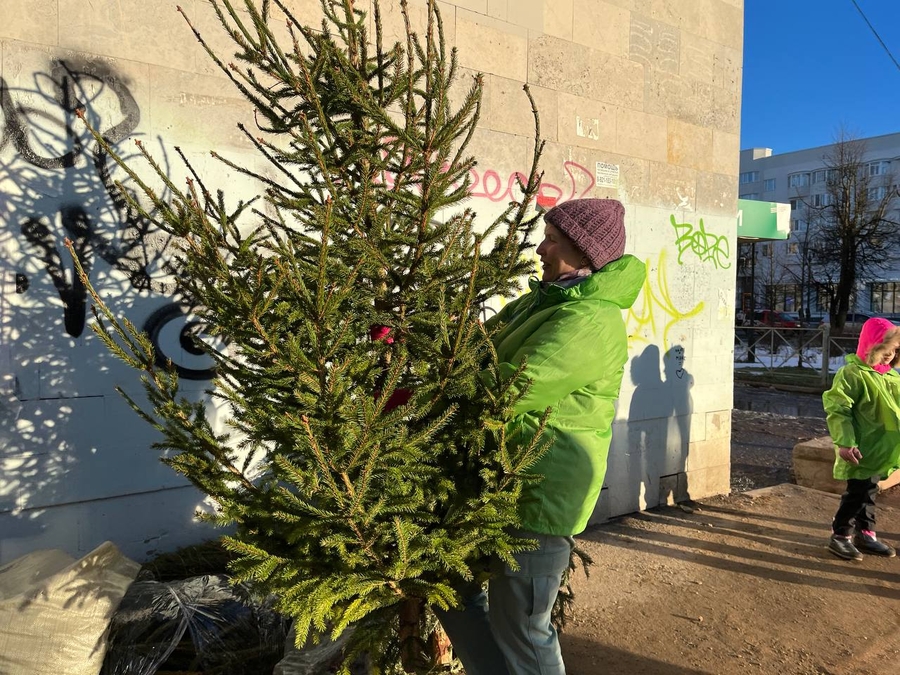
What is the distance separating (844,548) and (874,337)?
1.44m

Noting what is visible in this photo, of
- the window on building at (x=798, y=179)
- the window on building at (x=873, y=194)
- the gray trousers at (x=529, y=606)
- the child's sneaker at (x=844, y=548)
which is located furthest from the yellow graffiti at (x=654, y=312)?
the window on building at (x=798, y=179)

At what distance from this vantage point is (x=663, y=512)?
5117 millimetres

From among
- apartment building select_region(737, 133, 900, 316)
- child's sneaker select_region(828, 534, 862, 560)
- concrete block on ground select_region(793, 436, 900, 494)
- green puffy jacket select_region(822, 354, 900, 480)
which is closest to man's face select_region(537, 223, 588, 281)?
green puffy jacket select_region(822, 354, 900, 480)

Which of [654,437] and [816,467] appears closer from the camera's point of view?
[654,437]

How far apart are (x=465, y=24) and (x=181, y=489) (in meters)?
3.12

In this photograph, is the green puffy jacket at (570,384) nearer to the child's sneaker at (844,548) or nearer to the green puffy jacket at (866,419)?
the green puffy jacket at (866,419)

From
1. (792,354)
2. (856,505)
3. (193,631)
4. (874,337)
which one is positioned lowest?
(792,354)

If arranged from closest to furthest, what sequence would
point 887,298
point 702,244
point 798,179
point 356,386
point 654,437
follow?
point 356,386 → point 654,437 → point 702,244 → point 887,298 → point 798,179

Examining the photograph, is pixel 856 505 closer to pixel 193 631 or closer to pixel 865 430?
pixel 865 430

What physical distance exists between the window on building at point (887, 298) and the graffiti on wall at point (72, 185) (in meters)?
45.3

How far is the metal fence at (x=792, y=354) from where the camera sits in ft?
45.7

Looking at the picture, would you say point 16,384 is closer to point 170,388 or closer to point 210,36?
point 170,388

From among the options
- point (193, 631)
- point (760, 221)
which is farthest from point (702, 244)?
point (760, 221)

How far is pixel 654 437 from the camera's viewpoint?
5.09 meters
